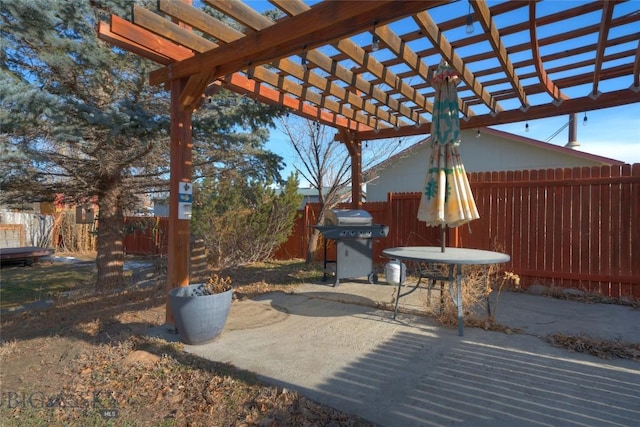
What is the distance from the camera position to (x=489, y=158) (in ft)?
44.4

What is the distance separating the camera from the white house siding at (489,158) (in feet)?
38.9

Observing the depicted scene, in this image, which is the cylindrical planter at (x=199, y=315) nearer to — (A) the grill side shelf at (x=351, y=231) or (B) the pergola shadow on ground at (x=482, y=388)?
(B) the pergola shadow on ground at (x=482, y=388)

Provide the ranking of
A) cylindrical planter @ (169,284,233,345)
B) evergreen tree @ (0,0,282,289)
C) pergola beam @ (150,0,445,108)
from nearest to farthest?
pergola beam @ (150,0,445,108), cylindrical planter @ (169,284,233,345), evergreen tree @ (0,0,282,289)

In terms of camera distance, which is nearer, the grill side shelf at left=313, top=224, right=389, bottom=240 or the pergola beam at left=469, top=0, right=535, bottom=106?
the pergola beam at left=469, top=0, right=535, bottom=106

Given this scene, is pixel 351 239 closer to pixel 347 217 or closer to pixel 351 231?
pixel 351 231

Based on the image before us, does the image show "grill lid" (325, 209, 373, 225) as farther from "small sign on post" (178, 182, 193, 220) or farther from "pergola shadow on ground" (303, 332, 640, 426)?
"pergola shadow on ground" (303, 332, 640, 426)

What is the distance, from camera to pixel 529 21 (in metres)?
3.38

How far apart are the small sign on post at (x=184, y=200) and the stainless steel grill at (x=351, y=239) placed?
2.21 m

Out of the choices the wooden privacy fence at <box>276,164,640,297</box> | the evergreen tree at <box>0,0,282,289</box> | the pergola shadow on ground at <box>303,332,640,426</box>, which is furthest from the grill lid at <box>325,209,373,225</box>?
the pergola shadow on ground at <box>303,332,640,426</box>

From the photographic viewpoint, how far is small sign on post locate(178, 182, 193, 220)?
3.79 m

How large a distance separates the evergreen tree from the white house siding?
6.34 m

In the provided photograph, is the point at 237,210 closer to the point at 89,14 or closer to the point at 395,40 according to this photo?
the point at 89,14

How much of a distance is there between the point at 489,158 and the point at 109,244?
12810mm

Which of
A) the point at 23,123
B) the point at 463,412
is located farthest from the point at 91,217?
the point at 463,412
